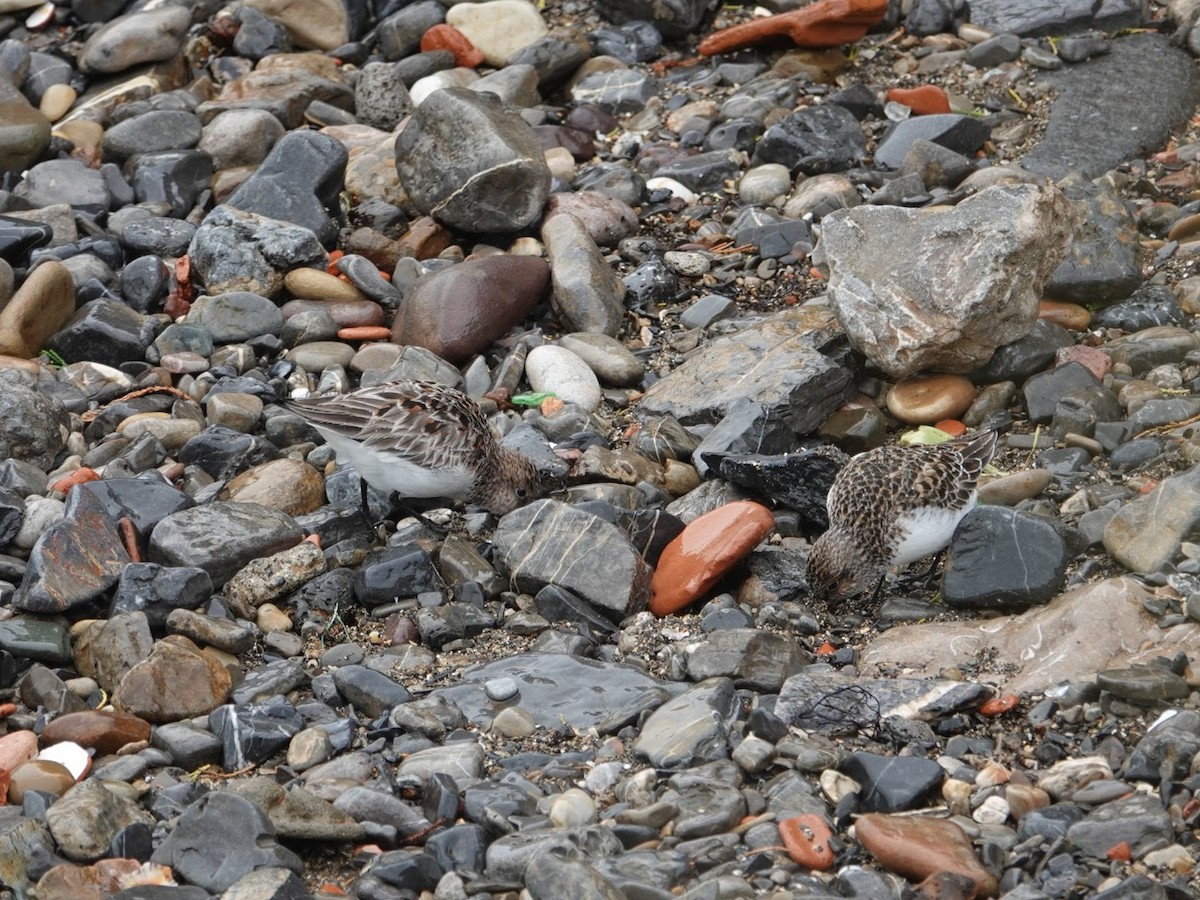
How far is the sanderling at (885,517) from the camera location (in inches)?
332

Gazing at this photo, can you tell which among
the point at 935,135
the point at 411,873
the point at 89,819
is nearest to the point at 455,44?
the point at 935,135

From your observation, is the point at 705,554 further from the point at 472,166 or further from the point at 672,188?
the point at 672,188

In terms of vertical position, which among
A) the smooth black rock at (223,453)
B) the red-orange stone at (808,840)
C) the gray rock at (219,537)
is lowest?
the smooth black rock at (223,453)

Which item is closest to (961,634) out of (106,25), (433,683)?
(433,683)

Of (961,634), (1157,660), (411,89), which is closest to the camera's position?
(1157,660)

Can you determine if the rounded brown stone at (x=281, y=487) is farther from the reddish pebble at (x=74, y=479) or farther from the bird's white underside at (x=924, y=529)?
the bird's white underside at (x=924, y=529)

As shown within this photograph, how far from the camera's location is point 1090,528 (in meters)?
8.67

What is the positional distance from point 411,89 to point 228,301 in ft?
14.4

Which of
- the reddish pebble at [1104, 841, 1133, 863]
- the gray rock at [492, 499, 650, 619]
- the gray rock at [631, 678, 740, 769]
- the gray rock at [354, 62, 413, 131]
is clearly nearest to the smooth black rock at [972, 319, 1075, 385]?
the gray rock at [492, 499, 650, 619]

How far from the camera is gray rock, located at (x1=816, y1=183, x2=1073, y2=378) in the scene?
998cm

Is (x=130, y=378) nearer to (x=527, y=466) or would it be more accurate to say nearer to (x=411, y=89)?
(x=527, y=466)

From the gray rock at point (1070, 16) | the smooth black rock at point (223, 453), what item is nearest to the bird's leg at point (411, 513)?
the smooth black rock at point (223, 453)

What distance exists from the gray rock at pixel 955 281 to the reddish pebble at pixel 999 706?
11.4 feet

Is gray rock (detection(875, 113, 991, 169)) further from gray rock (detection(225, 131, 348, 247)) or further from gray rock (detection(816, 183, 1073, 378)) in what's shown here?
gray rock (detection(225, 131, 348, 247))
